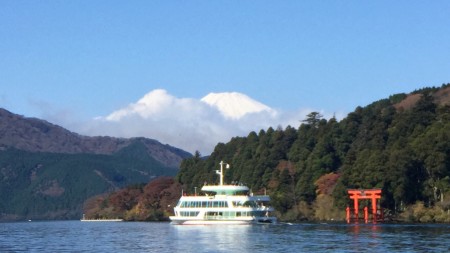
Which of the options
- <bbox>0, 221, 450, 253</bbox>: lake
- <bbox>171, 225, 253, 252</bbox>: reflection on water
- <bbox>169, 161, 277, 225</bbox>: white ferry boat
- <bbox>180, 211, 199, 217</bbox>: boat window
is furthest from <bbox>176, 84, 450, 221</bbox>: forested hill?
<bbox>0, 221, 450, 253</bbox>: lake

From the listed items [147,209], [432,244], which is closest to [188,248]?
[432,244]

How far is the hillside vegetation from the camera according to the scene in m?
121

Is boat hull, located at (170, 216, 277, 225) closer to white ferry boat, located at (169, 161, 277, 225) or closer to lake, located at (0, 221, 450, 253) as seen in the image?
white ferry boat, located at (169, 161, 277, 225)

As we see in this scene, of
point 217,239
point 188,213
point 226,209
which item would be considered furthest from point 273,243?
point 188,213

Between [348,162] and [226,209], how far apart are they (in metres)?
29.8

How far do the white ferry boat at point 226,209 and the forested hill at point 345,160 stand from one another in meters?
18.7

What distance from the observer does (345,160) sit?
13925 centimetres

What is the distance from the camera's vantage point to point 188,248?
7000cm

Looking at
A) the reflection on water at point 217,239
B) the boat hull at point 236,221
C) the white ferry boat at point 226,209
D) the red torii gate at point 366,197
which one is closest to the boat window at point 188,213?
the white ferry boat at point 226,209

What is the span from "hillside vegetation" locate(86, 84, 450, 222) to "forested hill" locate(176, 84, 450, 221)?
146 mm

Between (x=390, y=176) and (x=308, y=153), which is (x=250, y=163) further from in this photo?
(x=390, y=176)

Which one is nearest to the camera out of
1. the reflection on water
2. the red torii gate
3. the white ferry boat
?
the reflection on water

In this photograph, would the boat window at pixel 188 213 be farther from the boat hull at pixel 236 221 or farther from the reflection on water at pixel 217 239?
the reflection on water at pixel 217 239

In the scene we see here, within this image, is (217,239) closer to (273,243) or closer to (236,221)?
(273,243)
